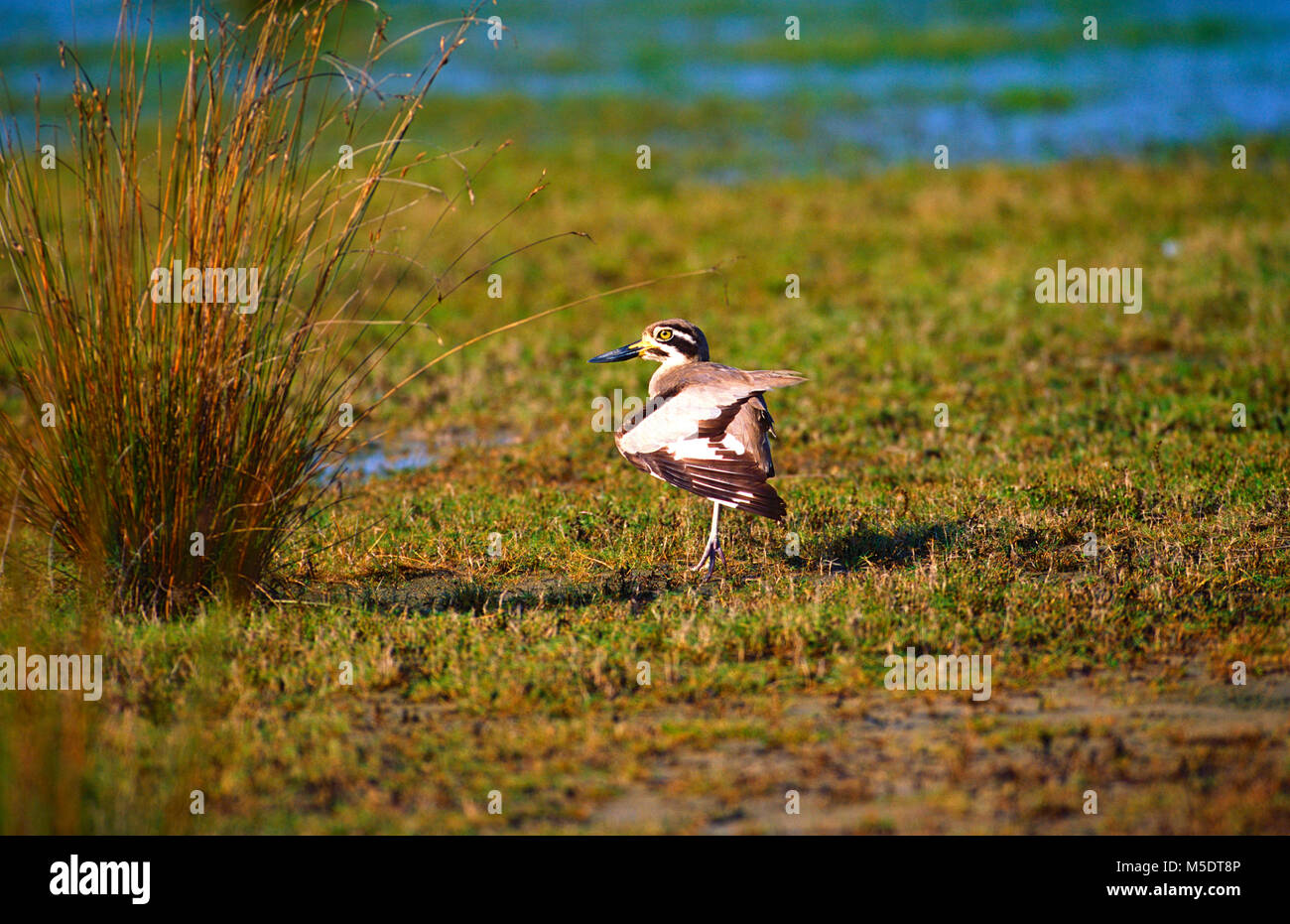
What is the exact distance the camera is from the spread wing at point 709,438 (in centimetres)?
655

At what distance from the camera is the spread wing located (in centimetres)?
655

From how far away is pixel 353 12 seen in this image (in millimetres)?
39750

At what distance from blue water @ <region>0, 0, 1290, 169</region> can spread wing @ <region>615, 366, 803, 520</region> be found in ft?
47.9

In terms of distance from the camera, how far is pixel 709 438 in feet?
22.2

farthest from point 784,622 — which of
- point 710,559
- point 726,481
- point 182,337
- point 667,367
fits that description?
point 182,337

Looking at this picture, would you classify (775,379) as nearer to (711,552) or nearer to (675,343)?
(711,552)

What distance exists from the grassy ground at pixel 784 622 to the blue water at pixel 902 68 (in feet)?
35.8

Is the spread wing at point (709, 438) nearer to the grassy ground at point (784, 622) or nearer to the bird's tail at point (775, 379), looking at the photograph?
the bird's tail at point (775, 379)

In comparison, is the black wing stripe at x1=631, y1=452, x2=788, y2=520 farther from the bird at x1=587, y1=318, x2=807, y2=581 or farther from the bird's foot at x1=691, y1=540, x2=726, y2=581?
the bird's foot at x1=691, y1=540, x2=726, y2=581

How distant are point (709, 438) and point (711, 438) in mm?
15

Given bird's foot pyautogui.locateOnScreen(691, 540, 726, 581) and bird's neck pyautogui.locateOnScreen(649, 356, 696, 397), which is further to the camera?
bird's neck pyautogui.locateOnScreen(649, 356, 696, 397)

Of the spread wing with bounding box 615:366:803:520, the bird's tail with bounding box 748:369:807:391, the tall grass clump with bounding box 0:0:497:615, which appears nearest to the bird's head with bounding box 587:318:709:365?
the spread wing with bounding box 615:366:803:520

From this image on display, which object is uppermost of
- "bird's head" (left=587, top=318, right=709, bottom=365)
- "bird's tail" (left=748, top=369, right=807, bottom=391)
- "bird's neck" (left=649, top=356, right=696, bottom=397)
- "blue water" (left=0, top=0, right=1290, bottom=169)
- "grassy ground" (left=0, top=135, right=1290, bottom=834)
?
"blue water" (left=0, top=0, right=1290, bottom=169)

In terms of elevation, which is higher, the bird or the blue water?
the blue water
